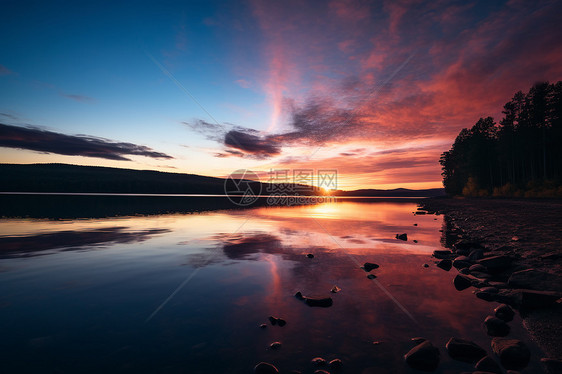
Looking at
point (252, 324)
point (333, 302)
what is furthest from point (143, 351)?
point (333, 302)

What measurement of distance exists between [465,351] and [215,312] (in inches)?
246

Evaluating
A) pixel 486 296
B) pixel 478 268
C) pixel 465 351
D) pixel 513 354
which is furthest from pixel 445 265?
pixel 465 351

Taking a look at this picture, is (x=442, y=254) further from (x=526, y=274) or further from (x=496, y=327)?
(x=496, y=327)

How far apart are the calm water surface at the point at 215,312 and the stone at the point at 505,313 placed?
20 cm

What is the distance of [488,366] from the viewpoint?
15.0 ft

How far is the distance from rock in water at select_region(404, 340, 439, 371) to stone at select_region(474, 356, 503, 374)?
69 cm

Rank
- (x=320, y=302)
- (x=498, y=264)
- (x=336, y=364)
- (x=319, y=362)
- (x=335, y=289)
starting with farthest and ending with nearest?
(x=498, y=264) < (x=335, y=289) < (x=320, y=302) < (x=319, y=362) < (x=336, y=364)

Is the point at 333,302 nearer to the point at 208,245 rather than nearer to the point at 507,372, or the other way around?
the point at 507,372

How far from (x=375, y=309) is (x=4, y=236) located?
2626cm

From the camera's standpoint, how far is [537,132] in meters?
55.3

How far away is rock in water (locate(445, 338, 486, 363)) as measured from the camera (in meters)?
5.00

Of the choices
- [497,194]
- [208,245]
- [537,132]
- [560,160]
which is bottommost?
[208,245]

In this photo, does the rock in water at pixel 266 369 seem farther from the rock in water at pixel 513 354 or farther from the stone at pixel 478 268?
the stone at pixel 478 268

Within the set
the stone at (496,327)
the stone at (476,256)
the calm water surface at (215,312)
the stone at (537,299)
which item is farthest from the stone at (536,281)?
the stone at (476,256)
